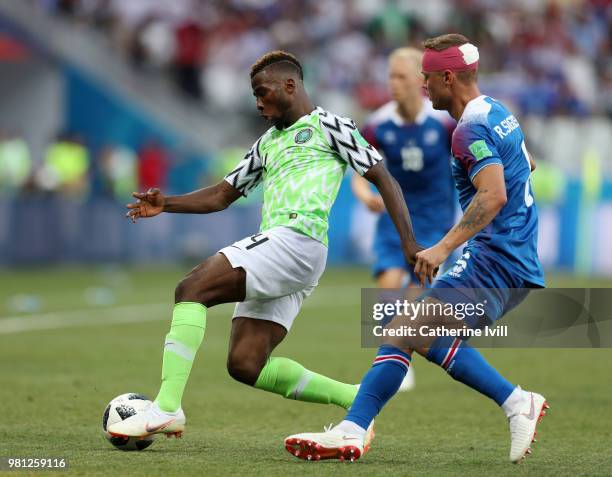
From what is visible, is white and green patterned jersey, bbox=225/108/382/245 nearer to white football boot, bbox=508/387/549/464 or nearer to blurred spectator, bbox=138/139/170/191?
white football boot, bbox=508/387/549/464

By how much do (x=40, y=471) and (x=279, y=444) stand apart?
66.2 inches

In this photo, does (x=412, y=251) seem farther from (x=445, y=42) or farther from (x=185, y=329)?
(x=185, y=329)

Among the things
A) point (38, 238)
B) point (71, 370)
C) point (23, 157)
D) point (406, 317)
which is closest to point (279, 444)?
point (406, 317)

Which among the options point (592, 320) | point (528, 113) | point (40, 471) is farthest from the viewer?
point (528, 113)

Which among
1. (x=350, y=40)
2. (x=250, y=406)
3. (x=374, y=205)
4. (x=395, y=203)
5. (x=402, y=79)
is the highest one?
(x=350, y=40)

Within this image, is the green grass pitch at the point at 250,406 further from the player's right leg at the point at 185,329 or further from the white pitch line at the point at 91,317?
the player's right leg at the point at 185,329

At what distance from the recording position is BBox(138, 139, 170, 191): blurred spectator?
1059 inches

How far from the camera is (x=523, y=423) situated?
6.76 meters

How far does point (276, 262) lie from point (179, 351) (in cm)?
71

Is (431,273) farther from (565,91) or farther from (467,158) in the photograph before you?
(565,91)

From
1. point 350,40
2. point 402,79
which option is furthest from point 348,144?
point 350,40

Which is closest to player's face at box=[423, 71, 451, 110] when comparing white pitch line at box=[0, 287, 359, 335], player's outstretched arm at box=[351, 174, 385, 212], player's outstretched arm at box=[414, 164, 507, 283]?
player's outstretched arm at box=[414, 164, 507, 283]

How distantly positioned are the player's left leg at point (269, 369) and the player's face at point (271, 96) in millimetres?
1164

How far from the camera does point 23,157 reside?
24.9 m
